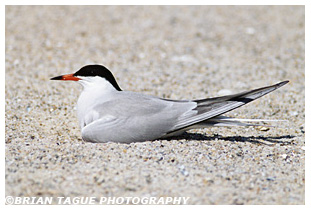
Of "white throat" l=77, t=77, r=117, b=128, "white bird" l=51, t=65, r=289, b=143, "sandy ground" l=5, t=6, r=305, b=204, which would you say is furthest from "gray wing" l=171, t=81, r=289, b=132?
"white throat" l=77, t=77, r=117, b=128

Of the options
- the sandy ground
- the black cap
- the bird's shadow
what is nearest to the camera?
the sandy ground

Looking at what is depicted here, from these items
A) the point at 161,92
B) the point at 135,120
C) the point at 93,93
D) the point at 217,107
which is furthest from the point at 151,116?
the point at 161,92

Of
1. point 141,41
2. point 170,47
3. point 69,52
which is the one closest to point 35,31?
point 69,52

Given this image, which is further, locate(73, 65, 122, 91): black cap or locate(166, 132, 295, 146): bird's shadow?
locate(73, 65, 122, 91): black cap

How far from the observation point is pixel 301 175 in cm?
335

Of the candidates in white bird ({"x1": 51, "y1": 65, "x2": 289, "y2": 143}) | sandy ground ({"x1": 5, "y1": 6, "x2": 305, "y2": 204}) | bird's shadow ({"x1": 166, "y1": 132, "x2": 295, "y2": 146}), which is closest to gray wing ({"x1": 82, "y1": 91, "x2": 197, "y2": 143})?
white bird ({"x1": 51, "y1": 65, "x2": 289, "y2": 143})

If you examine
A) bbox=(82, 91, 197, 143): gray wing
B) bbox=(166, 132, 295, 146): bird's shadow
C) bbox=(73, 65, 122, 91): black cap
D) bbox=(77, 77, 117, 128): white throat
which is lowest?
bbox=(166, 132, 295, 146): bird's shadow

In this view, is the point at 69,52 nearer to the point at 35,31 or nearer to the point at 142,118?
the point at 35,31

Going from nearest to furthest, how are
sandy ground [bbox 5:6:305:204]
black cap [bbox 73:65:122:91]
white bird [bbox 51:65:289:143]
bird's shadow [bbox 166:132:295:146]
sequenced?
sandy ground [bbox 5:6:305:204] < white bird [bbox 51:65:289:143] < bird's shadow [bbox 166:132:295:146] < black cap [bbox 73:65:122:91]

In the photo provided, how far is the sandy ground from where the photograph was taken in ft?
9.84

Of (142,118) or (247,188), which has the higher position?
(142,118)

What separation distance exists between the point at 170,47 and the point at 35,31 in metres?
2.05

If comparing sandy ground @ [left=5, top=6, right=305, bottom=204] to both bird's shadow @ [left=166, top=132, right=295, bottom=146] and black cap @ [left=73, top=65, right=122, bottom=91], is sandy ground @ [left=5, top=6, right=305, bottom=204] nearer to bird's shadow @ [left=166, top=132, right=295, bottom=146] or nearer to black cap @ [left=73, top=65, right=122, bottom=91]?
bird's shadow @ [left=166, top=132, right=295, bottom=146]

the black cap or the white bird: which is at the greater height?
the black cap
